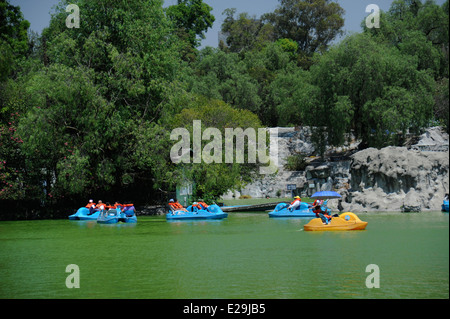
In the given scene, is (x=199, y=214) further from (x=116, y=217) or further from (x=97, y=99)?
(x=97, y=99)

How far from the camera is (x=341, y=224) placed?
1717cm

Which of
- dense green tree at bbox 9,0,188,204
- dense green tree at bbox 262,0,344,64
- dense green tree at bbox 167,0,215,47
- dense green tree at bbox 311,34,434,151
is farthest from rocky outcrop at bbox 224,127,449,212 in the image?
dense green tree at bbox 167,0,215,47

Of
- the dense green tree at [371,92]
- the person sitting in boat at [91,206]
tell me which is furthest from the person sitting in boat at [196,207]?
the dense green tree at [371,92]

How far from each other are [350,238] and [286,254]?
8.17 ft

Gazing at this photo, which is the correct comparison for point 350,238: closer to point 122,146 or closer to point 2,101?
point 122,146

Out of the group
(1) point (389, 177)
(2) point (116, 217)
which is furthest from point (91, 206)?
(1) point (389, 177)

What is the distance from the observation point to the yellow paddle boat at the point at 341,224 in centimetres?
1658

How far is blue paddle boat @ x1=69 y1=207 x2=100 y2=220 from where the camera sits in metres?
27.2

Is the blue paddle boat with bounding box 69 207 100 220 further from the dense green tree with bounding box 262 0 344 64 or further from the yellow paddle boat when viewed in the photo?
the dense green tree with bounding box 262 0 344 64

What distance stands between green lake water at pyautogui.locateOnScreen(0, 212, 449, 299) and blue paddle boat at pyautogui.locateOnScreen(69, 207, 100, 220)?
27.7 ft

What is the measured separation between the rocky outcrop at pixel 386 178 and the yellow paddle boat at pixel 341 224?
5963mm

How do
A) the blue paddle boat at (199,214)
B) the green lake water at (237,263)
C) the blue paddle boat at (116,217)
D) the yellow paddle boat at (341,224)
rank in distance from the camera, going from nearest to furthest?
the green lake water at (237,263), the yellow paddle boat at (341,224), the blue paddle boat at (116,217), the blue paddle boat at (199,214)

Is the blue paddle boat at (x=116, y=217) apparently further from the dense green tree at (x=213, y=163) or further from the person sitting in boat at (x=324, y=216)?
the person sitting in boat at (x=324, y=216)

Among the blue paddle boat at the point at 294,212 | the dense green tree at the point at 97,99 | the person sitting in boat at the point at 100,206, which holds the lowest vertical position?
the blue paddle boat at the point at 294,212
